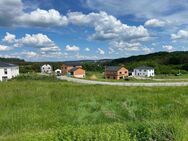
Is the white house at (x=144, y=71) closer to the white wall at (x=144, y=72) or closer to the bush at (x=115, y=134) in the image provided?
the white wall at (x=144, y=72)

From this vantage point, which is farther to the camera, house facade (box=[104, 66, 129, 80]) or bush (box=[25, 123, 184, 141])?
house facade (box=[104, 66, 129, 80])

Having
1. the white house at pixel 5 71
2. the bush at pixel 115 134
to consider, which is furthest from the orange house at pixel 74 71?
the bush at pixel 115 134

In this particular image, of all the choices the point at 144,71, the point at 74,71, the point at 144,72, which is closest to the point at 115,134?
the point at 74,71

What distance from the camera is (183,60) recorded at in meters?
112

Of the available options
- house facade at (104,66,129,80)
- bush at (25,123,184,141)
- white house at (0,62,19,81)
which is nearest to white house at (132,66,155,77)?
house facade at (104,66,129,80)

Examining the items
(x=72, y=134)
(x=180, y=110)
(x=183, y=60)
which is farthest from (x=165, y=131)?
(x=183, y=60)

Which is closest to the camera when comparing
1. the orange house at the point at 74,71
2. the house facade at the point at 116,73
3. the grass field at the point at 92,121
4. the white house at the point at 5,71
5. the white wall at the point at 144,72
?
the grass field at the point at 92,121

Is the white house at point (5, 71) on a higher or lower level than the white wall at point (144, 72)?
higher

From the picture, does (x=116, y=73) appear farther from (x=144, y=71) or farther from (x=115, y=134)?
(x=115, y=134)

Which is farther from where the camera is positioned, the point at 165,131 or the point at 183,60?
the point at 183,60

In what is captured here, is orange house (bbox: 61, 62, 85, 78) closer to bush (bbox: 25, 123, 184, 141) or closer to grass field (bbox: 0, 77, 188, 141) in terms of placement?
grass field (bbox: 0, 77, 188, 141)

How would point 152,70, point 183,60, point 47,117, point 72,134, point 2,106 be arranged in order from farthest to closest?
point 183,60 → point 152,70 → point 2,106 → point 47,117 → point 72,134

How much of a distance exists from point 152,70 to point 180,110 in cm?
8192

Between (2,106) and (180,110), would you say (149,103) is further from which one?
(2,106)
